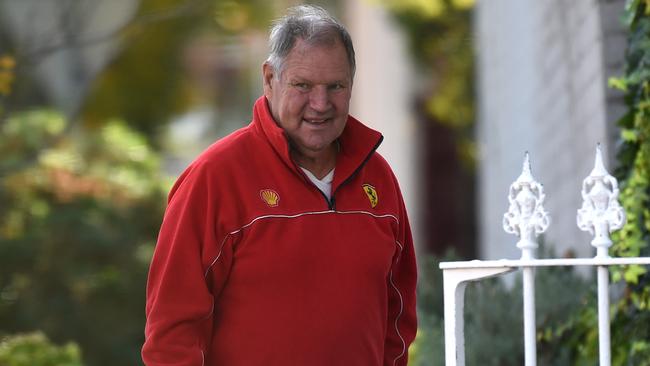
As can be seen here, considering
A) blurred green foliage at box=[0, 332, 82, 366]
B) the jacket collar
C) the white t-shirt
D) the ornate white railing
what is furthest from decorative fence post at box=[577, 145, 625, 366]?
blurred green foliage at box=[0, 332, 82, 366]

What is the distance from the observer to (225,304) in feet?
10.8

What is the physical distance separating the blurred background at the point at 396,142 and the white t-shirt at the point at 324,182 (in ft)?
4.46

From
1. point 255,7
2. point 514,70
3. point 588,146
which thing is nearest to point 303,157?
point 588,146

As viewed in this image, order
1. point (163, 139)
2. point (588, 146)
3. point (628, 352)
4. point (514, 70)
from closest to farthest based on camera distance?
point (628, 352), point (588, 146), point (514, 70), point (163, 139)

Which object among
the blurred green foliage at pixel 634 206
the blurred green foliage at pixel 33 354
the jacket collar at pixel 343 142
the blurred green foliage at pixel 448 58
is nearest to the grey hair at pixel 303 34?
the jacket collar at pixel 343 142

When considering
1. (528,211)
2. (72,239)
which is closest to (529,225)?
(528,211)

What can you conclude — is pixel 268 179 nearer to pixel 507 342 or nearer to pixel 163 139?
pixel 507 342

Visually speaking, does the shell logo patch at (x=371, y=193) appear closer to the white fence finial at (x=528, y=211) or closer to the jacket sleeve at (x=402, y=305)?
the jacket sleeve at (x=402, y=305)

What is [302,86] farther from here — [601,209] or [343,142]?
[601,209]

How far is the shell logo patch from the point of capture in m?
3.46

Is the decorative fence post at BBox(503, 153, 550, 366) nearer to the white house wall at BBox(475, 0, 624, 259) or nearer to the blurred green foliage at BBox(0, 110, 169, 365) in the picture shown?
the white house wall at BBox(475, 0, 624, 259)

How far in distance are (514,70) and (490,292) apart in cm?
311

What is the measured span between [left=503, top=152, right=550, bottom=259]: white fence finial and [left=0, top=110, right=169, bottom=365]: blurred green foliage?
6199mm

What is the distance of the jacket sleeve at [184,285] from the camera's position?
10.5 feet
